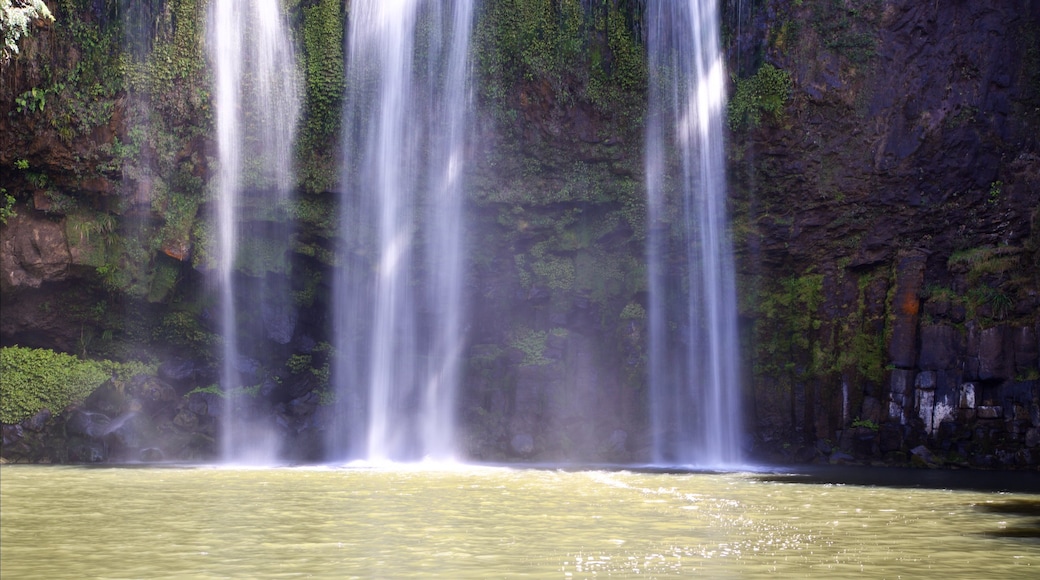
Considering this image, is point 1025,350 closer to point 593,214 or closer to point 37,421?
point 593,214

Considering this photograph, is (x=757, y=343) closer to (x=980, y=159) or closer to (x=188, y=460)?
(x=980, y=159)

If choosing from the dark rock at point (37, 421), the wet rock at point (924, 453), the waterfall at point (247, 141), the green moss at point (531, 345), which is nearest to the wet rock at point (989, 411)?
the wet rock at point (924, 453)

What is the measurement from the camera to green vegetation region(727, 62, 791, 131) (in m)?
24.9

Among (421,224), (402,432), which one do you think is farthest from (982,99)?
(402,432)

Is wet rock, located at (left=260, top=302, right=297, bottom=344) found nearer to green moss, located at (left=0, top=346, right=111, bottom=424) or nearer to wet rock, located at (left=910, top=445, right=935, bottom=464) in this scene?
green moss, located at (left=0, top=346, right=111, bottom=424)

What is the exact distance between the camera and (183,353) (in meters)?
25.0

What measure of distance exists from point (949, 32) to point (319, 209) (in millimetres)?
16761

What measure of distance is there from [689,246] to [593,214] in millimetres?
2779

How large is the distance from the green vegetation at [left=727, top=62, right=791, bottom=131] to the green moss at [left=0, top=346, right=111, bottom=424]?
17.6 meters

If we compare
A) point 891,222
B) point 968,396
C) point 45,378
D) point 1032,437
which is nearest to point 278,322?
point 45,378

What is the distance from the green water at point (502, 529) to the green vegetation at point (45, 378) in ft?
22.7

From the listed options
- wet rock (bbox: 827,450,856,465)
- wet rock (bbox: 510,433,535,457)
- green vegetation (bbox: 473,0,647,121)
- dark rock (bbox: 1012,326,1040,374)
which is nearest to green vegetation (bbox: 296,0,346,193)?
green vegetation (bbox: 473,0,647,121)

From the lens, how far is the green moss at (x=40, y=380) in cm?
2316

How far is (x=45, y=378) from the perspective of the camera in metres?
23.7
